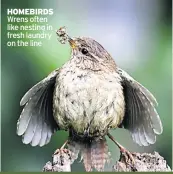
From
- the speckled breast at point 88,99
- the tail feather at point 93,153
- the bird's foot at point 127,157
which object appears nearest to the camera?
the speckled breast at point 88,99

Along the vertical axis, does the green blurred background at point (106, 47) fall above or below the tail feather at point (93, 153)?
above

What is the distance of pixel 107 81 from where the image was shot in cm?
603

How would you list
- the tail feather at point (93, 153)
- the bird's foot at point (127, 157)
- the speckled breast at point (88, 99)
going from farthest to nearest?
the tail feather at point (93, 153), the bird's foot at point (127, 157), the speckled breast at point (88, 99)

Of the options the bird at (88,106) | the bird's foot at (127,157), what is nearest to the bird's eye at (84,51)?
the bird at (88,106)

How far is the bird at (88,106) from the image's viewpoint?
5980 mm

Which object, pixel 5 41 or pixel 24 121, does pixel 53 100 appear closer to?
pixel 24 121

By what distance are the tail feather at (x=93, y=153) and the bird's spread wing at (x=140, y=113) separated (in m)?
0.30

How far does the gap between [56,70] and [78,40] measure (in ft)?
1.12

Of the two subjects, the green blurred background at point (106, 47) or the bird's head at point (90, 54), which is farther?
the green blurred background at point (106, 47)

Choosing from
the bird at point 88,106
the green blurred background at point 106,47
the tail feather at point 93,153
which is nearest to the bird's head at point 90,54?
the bird at point 88,106

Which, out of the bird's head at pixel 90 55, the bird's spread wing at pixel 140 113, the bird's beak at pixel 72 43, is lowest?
the bird's spread wing at pixel 140 113

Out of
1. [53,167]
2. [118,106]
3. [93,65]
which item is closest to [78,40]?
[93,65]

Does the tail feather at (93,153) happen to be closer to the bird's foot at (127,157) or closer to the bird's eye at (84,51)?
the bird's foot at (127,157)

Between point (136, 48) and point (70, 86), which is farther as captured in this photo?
point (136, 48)
